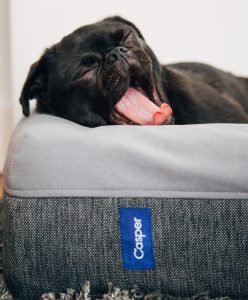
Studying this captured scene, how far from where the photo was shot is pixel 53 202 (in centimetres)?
92

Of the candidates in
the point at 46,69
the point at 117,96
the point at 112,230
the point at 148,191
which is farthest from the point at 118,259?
the point at 46,69

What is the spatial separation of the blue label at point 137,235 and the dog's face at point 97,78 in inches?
19.5

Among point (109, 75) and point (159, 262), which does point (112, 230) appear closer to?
point (159, 262)

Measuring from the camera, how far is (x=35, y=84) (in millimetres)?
1511

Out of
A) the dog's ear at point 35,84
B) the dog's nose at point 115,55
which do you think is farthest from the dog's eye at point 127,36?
the dog's ear at point 35,84

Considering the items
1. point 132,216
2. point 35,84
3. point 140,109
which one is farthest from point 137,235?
point 35,84

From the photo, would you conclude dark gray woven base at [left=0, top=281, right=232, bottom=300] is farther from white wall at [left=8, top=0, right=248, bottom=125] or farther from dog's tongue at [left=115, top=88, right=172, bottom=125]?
white wall at [left=8, top=0, right=248, bottom=125]

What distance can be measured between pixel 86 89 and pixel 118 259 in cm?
65

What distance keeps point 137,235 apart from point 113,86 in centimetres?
60

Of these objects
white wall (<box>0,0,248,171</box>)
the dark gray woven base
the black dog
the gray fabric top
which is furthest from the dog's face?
white wall (<box>0,0,248,171</box>)

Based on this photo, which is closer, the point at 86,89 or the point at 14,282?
the point at 14,282

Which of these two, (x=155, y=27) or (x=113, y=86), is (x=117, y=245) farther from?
(x=155, y=27)

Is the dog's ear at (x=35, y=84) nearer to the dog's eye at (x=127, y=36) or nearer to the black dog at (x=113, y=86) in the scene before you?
the black dog at (x=113, y=86)

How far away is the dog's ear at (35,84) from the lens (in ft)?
4.66
